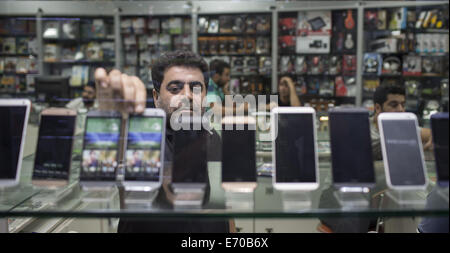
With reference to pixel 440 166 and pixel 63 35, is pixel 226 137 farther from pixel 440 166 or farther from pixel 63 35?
pixel 63 35

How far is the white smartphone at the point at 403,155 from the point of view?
947 millimetres

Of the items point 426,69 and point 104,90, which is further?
point 426,69

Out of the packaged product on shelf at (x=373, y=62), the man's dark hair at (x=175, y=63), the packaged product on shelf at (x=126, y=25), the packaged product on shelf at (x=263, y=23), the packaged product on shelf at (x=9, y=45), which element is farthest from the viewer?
the packaged product on shelf at (x=126, y=25)

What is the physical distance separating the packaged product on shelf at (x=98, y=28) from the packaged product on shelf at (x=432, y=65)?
4774 millimetres

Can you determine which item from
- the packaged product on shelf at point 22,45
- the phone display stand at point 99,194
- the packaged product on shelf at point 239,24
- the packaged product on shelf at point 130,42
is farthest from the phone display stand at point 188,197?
the packaged product on shelf at point 22,45

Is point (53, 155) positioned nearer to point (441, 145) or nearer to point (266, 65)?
point (441, 145)

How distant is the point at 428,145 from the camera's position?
0.97 metres

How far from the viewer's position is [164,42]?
652 cm

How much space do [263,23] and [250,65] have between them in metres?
0.66

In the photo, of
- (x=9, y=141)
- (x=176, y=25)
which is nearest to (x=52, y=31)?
(x=176, y=25)

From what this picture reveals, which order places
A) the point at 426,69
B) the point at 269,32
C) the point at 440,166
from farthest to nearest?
the point at 269,32, the point at 426,69, the point at 440,166

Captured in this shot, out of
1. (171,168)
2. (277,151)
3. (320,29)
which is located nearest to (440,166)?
(277,151)

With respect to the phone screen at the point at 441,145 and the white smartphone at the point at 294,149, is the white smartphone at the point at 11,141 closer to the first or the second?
the white smartphone at the point at 294,149

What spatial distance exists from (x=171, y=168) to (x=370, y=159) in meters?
0.45
